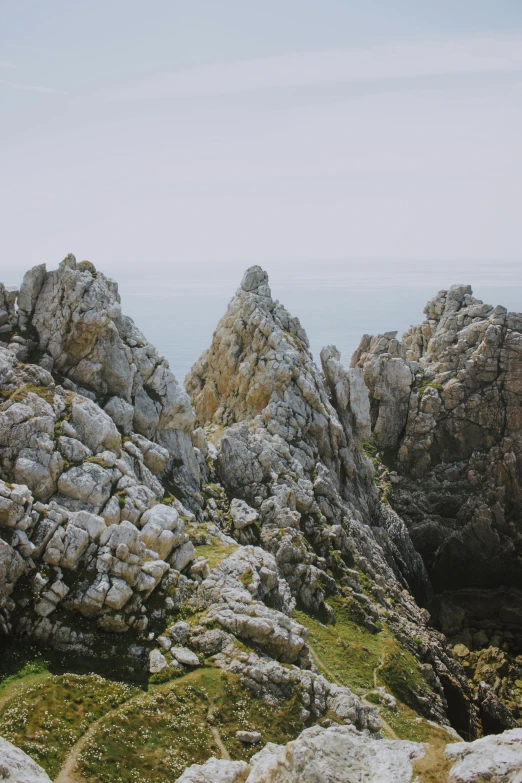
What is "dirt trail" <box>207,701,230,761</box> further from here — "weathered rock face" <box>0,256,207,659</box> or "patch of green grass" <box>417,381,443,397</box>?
"patch of green grass" <box>417,381,443,397</box>

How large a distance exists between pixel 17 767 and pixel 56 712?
5.73 metres

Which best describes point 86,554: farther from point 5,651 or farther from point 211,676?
point 211,676

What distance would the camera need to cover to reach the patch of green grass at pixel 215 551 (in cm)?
4331

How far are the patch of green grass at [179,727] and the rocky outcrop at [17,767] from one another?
123 inches

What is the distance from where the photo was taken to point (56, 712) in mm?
29328

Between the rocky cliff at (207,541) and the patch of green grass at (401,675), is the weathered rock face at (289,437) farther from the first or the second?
the patch of green grass at (401,675)

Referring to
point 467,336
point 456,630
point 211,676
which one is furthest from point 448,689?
point 467,336

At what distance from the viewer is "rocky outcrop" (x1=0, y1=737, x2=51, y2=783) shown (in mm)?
22784

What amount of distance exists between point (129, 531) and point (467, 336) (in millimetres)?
71257

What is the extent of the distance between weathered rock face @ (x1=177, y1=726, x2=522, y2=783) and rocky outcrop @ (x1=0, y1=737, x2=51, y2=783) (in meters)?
5.85

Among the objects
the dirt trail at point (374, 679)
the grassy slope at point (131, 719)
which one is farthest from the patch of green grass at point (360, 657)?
the grassy slope at point (131, 719)

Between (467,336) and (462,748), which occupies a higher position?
(467,336)

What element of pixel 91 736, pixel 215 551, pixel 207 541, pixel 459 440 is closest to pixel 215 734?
pixel 91 736

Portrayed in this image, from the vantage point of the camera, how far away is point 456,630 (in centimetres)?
7325
